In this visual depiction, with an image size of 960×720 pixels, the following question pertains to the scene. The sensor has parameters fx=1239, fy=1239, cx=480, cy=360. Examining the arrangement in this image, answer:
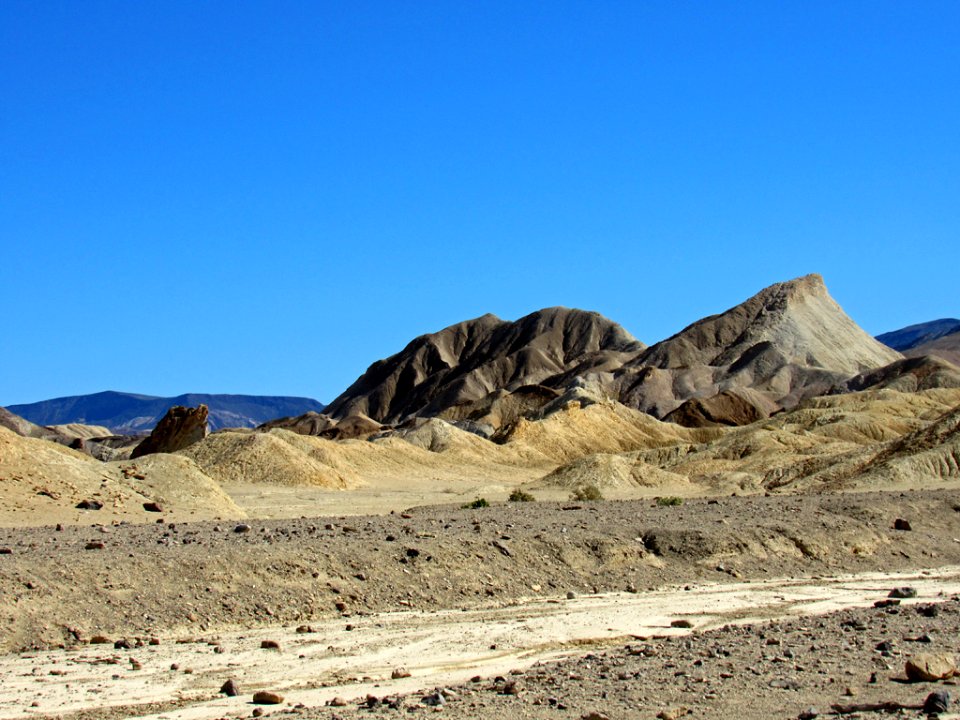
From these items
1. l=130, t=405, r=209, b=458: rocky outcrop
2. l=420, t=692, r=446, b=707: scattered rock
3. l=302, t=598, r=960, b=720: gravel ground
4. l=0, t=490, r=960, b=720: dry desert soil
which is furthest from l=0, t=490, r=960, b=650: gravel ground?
l=130, t=405, r=209, b=458: rocky outcrop

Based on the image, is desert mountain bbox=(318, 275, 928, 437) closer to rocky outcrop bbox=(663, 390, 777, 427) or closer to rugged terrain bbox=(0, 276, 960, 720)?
rocky outcrop bbox=(663, 390, 777, 427)

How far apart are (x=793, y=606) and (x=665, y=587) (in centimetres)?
235

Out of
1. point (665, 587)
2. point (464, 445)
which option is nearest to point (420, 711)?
point (665, 587)

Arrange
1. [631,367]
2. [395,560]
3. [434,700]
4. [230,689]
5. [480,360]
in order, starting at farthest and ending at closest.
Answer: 1. [480,360]
2. [631,367]
3. [395,560]
4. [230,689]
5. [434,700]

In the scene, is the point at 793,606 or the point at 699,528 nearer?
the point at 793,606

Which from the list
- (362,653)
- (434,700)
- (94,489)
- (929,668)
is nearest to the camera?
(434,700)

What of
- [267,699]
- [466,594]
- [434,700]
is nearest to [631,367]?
[466,594]

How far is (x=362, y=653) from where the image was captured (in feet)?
45.4

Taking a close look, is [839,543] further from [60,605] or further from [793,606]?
[60,605]

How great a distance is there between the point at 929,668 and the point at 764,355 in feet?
390

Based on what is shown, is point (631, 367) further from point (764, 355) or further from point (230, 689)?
point (230, 689)

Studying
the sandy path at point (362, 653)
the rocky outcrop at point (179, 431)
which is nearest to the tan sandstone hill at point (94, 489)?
the sandy path at point (362, 653)

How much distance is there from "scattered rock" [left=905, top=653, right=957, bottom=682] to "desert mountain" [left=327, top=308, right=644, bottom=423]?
5380 inches

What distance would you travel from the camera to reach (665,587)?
760 inches
